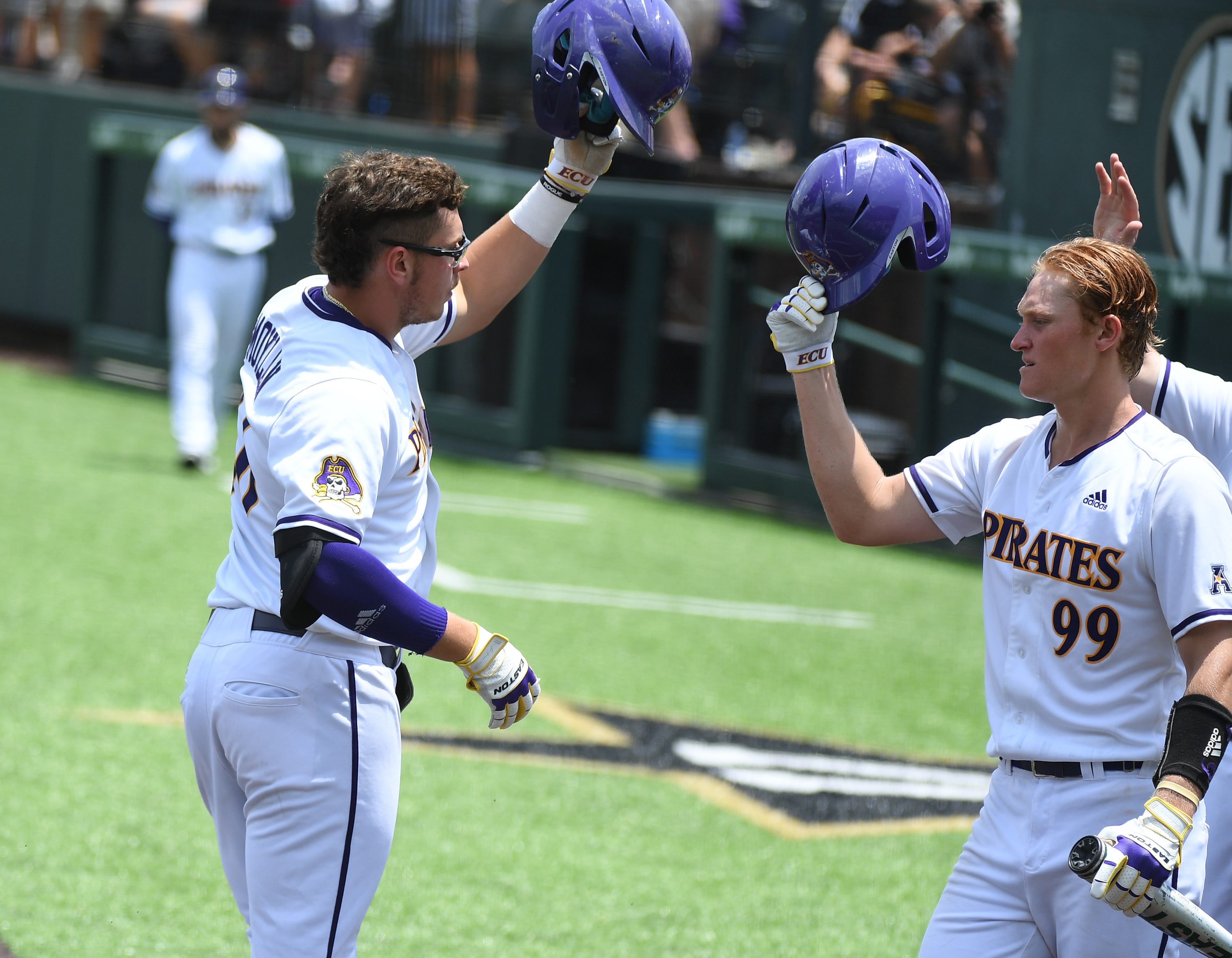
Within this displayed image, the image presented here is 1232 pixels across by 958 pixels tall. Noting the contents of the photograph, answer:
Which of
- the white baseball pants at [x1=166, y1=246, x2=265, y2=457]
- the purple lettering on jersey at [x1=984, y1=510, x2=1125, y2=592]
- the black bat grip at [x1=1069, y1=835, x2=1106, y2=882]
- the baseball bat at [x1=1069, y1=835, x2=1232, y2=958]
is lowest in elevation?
the white baseball pants at [x1=166, y1=246, x2=265, y2=457]

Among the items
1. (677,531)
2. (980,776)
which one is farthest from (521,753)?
(677,531)

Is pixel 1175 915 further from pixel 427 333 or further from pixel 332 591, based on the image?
pixel 427 333

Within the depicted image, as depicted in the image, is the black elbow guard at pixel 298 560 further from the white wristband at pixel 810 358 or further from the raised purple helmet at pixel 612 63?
the raised purple helmet at pixel 612 63

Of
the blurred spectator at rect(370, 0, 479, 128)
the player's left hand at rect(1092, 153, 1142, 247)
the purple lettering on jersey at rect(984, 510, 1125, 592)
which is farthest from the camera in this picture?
the blurred spectator at rect(370, 0, 479, 128)

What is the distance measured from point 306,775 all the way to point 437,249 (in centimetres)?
104

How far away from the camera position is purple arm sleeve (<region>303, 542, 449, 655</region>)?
9.17ft

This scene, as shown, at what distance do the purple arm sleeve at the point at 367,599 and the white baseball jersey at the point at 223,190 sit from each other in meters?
8.97

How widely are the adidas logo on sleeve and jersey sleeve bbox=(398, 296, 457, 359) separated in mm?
1438

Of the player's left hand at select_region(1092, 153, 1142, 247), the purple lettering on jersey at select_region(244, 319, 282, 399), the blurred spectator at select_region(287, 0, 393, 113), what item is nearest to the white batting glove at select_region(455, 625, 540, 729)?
the purple lettering on jersey at select_region(244, 319, 282, 399)

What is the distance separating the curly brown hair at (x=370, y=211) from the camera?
10.2ft

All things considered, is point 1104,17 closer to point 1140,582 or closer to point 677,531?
point 677,531

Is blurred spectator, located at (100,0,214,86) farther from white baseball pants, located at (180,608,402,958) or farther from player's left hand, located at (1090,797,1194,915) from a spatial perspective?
player's left hand, located at (1090,797,1194,915)

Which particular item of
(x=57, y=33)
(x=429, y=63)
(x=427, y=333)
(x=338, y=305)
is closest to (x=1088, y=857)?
(x=338, y=305)

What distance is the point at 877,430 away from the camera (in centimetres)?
1152
